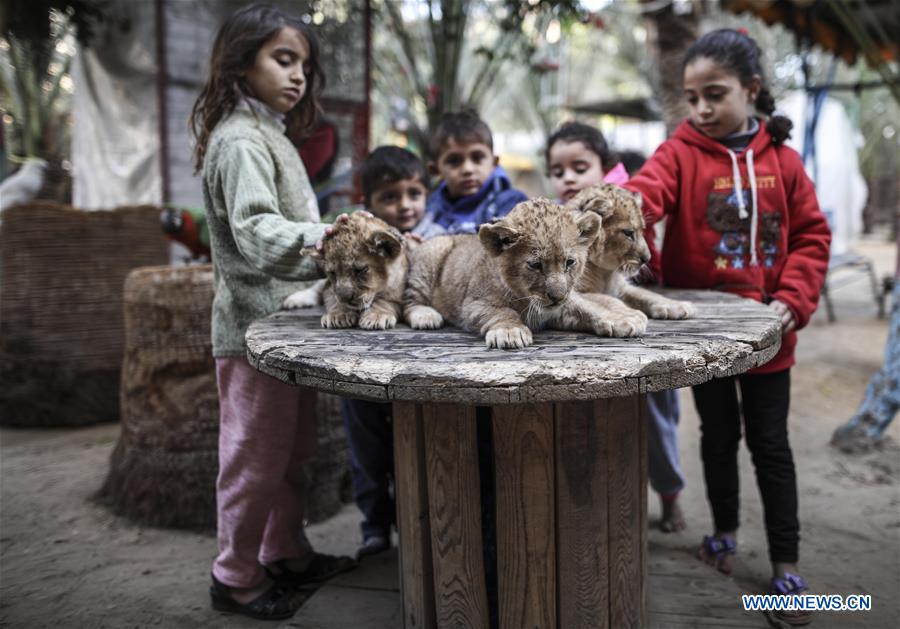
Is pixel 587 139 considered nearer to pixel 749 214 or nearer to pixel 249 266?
pixel 749 214

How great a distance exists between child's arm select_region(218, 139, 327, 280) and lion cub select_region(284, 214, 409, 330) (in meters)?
0.07

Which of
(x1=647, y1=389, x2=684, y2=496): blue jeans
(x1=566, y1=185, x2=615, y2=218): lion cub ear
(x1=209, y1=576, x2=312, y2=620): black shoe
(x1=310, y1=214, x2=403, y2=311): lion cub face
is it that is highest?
(x1=566, y1=185, x2=615, y2=218): lion cub ear

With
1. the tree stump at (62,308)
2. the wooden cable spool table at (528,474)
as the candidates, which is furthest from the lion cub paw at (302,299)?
the tree stump at (62,308)

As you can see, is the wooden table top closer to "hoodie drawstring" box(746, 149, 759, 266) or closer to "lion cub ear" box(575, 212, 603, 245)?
"lion cub ear" box(575, 212, 603, 245)

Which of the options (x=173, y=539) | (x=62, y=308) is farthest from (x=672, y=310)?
(x=62, y=308)

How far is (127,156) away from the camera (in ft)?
26.5

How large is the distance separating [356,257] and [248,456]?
3.68 ft

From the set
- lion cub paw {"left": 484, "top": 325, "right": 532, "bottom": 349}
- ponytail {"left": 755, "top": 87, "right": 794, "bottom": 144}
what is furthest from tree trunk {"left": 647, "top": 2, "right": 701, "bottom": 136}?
lion cub paw {"left": 484, "top": 325, "right": 532, "bottom": 349}

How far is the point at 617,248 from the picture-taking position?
2.66m

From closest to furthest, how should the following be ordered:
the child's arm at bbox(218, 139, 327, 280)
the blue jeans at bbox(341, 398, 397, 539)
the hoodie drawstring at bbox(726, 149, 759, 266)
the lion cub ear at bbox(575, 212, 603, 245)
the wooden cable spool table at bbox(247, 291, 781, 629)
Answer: the wooden cable spool table at bbox(247, 291, 781, 629) < the lion cub ear at bbox(575, 212, 603, 245) < the child's arm at bbox(218, 139, 327, 280) < the hoodie drawstring at bbox(726, 149, 759, 266) < the blue jeans at bbox(341, 398, 397, 539)

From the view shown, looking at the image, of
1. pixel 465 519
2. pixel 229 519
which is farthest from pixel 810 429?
pixel 229 519

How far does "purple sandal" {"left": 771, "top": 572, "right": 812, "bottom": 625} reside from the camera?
301 centimetres

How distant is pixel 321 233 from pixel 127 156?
22.1 feet

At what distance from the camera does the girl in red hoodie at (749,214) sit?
3082 millimetres
